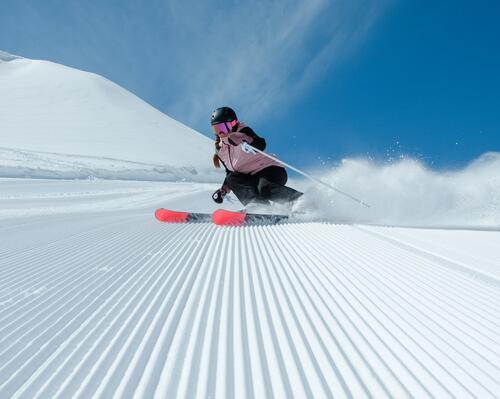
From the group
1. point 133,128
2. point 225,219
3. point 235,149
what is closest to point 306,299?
point 225,219

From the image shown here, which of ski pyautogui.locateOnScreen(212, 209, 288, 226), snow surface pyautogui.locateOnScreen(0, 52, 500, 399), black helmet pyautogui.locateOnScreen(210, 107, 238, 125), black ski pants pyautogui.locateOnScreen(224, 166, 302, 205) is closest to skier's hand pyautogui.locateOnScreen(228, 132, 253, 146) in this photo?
black helmet pyautogui.locateOnScreen(210, 107, 238, 125)

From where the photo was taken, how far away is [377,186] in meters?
4.27

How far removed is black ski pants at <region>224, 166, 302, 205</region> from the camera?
422 centimetres

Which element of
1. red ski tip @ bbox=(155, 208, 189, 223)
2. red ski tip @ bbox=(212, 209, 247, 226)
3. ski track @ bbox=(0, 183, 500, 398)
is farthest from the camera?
red ski tip @ bbox=(155, 208, 189, 223)

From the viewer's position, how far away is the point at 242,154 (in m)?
4.34

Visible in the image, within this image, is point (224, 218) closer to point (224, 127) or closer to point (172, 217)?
point (172, 217)

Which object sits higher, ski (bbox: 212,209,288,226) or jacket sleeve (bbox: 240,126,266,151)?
jacket sleeve (bbox: 240,126,266,151)

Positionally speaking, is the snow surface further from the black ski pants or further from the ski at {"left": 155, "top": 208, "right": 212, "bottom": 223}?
the black ski pants

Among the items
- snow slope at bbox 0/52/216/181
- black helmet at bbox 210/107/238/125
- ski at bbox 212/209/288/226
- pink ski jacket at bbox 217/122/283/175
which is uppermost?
snow slope at bbox 0/52/216/181

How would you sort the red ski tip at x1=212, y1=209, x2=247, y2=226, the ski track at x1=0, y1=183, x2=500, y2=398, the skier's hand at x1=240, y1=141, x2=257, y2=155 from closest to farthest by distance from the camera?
the ski track at x1=0, y1=183, x2=500, y2=398 → the red ski tip at x1=212, y1=209, x2=247, y2=226 → the skier's hand at x1=240, y1=141, x2=257, y2=155

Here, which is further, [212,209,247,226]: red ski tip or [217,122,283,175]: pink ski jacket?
[217,122,283,175]: pink ski jacket

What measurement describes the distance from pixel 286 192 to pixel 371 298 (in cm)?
297

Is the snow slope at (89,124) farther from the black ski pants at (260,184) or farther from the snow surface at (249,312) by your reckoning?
the snow surface at (249,312)

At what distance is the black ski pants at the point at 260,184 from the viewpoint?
422cm
